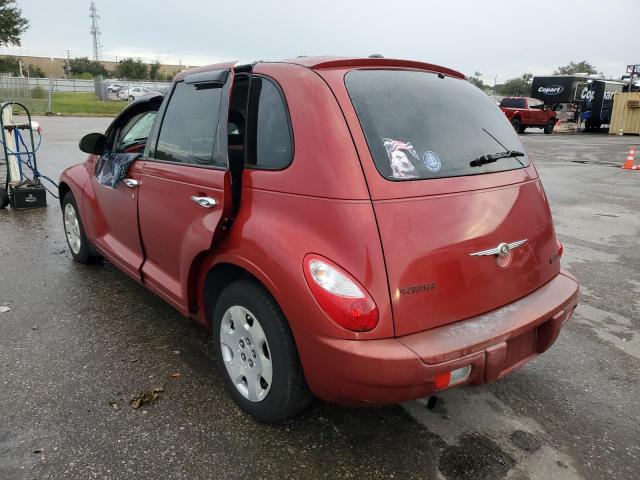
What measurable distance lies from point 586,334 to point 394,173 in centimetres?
245

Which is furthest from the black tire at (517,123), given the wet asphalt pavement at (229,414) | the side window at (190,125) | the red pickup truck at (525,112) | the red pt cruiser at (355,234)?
the side window at (190,125)

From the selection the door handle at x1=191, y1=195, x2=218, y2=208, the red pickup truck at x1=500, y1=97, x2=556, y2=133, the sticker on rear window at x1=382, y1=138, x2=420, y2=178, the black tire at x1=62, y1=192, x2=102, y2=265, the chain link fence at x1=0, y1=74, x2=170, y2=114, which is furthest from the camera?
the red pickup truck at x1=500, y1=97, x2=556, y2=133

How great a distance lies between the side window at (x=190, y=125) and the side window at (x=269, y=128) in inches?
10.8

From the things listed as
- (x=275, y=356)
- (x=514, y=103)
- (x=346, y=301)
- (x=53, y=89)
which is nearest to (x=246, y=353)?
(x=275, y=356)

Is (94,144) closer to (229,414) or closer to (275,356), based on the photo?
(229,414)

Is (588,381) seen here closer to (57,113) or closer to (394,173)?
(394,173)

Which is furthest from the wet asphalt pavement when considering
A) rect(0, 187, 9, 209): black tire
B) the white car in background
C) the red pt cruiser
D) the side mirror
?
the white car in background

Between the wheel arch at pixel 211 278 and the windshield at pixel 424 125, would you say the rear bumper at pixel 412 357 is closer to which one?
the wheel arch at pixel 211 278

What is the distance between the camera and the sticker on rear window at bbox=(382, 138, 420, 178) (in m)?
2.27

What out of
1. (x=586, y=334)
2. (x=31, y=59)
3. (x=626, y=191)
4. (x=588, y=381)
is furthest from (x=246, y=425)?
(x=31, y=59)

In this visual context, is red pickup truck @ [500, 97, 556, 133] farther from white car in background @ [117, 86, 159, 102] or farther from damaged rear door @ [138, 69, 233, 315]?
white car in background @ [117, 86, 159, 102]

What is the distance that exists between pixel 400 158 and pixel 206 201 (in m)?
1.05

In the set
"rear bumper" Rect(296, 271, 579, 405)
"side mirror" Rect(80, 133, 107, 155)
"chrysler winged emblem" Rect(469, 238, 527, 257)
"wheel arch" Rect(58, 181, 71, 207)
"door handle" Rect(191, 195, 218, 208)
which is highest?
"side mirror" Rect(80, 133, 107, 155)

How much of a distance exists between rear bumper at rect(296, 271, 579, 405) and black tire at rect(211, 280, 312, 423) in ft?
0.36
